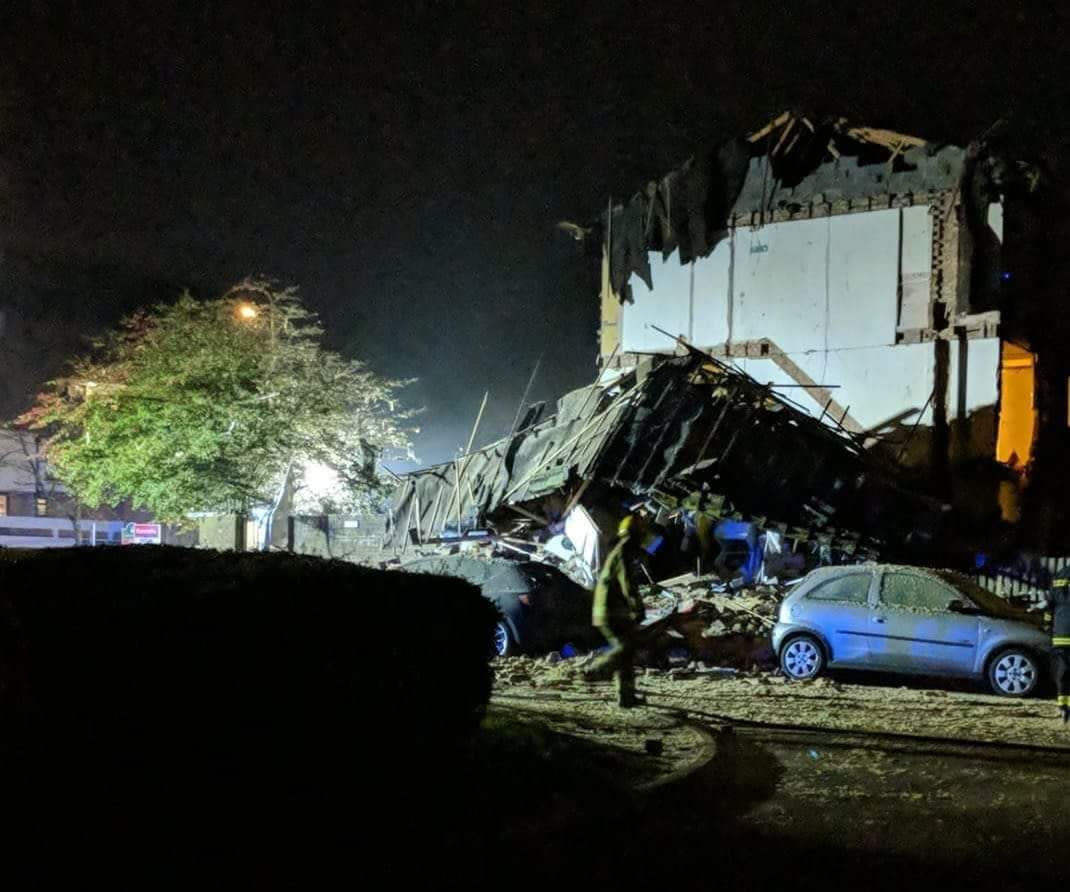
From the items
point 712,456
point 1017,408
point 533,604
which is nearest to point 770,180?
point 1017,408

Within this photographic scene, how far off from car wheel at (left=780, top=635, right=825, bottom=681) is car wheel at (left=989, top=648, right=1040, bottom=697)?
209 cm

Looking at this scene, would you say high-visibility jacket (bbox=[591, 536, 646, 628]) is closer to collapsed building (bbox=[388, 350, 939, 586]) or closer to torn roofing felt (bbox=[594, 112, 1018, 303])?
collapsed building (bbox=[388, 350, 939, 586])

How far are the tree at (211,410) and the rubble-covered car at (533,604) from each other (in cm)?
1373

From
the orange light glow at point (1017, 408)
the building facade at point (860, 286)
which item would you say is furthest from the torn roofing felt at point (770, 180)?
the orange light glow at point (1017, 408)

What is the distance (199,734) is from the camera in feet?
17.6

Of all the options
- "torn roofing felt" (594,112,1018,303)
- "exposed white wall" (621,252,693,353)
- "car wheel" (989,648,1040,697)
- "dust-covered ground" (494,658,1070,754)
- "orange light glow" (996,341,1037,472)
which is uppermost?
"torn roofing felt" (594,112,1018,303)

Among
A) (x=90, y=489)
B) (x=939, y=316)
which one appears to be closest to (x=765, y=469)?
(x=939, y=316)

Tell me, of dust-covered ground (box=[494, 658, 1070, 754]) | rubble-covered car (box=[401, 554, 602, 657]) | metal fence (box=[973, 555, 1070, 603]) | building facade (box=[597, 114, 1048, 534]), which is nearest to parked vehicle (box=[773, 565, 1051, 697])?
dust-covered ground (box=[494, 658, 1070, 754])

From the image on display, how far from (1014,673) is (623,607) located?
5.56 m

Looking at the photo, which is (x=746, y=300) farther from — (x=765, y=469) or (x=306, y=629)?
(x=306, y=629)

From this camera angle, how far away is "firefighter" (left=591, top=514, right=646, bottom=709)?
10641mm

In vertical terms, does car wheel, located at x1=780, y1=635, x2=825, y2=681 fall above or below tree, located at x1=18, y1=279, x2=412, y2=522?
below

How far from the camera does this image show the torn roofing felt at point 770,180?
24.9 metres

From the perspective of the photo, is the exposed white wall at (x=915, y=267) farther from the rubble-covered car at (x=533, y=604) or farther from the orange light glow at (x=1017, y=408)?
the rubble-covered car at (x=533, y=604)
